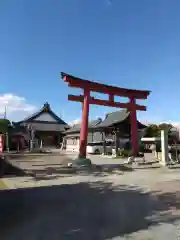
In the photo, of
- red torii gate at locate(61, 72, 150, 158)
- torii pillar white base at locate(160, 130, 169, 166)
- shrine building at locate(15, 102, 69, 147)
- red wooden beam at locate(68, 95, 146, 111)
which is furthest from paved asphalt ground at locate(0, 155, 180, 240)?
shrine building at locate(15, 102, 69, 147)

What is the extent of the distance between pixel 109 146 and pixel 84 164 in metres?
18.9

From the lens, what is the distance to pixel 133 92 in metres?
23.8

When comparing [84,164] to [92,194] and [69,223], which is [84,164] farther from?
[69,223]

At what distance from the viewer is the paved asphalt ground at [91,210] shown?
19.0 ft

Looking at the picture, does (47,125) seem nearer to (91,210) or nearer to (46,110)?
(46,110)

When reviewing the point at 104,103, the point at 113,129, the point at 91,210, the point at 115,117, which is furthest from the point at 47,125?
the point at 91,210

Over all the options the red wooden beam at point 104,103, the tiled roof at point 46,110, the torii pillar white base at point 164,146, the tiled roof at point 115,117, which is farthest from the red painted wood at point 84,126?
the tiled roof at point 46,110

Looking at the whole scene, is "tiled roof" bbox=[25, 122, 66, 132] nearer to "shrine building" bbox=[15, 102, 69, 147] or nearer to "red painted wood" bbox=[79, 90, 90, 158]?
"shrine building" bbox=[15, 102, 69, 147]

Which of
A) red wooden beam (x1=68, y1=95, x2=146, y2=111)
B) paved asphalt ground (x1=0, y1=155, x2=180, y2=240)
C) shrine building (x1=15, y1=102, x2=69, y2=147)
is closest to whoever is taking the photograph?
paved asphalt ground (x1=0, y1=155, x2=180, y2=240)

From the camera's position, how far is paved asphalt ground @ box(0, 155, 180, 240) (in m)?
5.80

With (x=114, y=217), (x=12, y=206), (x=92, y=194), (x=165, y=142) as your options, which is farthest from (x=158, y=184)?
(x=165, y=142)

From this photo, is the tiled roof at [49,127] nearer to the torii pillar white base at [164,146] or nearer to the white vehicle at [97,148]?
the white vehicle at [97,148]

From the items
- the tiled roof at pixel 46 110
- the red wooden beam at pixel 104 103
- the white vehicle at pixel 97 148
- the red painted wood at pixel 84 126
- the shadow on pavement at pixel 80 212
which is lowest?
the shadow on pavement at pixel 80 212

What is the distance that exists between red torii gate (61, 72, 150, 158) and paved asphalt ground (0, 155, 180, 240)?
26.2 ft
